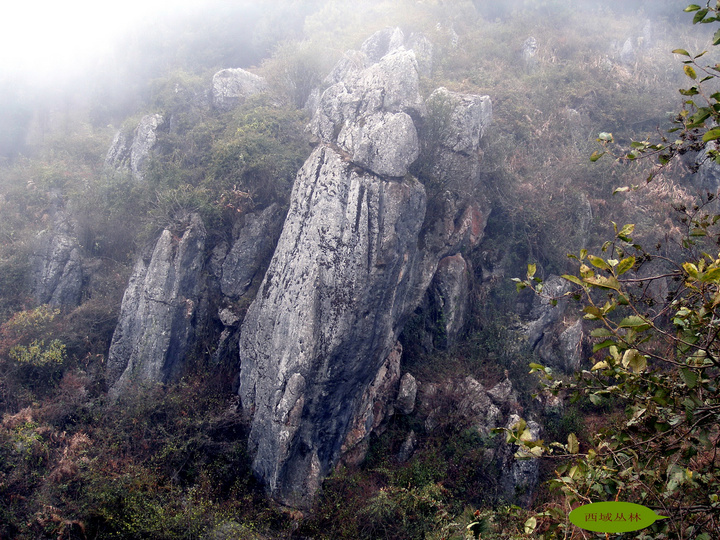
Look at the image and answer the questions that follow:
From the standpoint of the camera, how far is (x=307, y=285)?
965 cm

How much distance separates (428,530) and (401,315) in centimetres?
519

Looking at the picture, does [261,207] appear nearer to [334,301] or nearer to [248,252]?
[248,252]

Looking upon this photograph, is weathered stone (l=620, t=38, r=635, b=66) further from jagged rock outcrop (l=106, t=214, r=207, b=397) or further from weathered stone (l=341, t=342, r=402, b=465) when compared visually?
jagged rock outcrop (l=106, t=214, r=207, b=397)

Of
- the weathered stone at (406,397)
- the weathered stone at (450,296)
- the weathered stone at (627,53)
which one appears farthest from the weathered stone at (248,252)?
the weathered stone at (627,53)

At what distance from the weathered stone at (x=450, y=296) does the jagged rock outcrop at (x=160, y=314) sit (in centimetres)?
716

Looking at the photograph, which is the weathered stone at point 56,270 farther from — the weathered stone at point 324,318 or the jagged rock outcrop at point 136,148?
the weathered stone at point 324,318

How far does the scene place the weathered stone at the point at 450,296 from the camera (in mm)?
12260

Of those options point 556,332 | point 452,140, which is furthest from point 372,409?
point 452,140

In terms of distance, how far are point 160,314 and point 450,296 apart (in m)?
8.39

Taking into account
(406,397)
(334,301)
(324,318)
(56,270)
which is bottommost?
(406,397)

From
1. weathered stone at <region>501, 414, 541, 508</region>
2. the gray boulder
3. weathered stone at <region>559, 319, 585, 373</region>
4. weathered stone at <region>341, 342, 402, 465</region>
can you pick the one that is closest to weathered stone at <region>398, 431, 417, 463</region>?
weathered stone at <region>341, 342, 402, 465</region>

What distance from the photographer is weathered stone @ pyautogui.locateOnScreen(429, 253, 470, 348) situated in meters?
12.3

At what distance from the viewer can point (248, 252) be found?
38.8ft

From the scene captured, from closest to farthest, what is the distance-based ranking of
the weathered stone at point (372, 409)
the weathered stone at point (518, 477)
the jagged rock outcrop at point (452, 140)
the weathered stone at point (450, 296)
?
the weathered stone at point (518, 477) < the weathered stone at point (372, 409) < the jagged rock outcrop at point (452, 140) < the weathered stone at point (450, 296)
